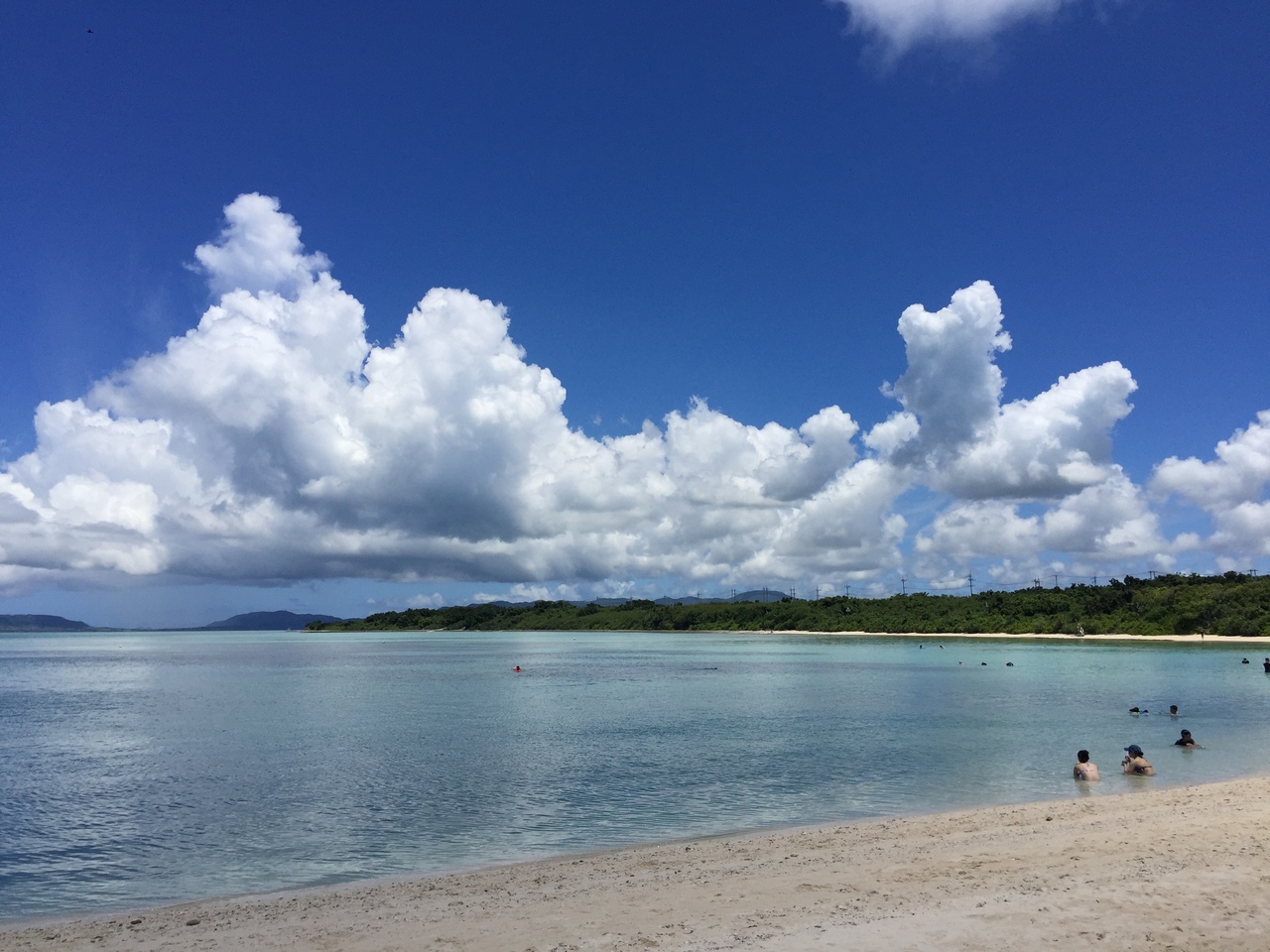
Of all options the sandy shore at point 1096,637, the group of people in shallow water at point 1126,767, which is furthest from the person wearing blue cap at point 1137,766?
the sandy shore at point 1096,637

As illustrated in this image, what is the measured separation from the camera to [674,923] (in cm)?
1293

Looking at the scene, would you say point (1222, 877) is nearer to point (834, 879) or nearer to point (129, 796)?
point (834, 879)

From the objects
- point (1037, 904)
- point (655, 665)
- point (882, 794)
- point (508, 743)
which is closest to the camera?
point (1037, 904)

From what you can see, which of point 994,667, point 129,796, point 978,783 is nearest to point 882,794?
point 978,783

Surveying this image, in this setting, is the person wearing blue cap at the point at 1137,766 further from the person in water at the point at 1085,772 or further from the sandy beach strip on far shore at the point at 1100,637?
the sandy beach strip on far shore at the point at 1100,637

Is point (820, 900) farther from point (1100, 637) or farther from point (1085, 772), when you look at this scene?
point (1100, 637)

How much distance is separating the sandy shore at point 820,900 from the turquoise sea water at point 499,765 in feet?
8.40

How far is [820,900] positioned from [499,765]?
795 inches

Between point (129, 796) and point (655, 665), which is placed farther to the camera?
point (655, 665)

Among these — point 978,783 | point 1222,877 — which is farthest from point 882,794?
point 1222,877

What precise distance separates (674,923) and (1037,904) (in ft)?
17.5

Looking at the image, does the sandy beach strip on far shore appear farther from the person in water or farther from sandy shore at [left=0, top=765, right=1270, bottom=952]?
sandy shore at [left=0, top=765, right=1270, bottom=952]

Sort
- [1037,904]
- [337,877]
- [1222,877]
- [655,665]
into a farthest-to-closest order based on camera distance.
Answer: [655,665], [337,877], [1222,877], [1037,904]

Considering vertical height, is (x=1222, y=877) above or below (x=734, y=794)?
above
